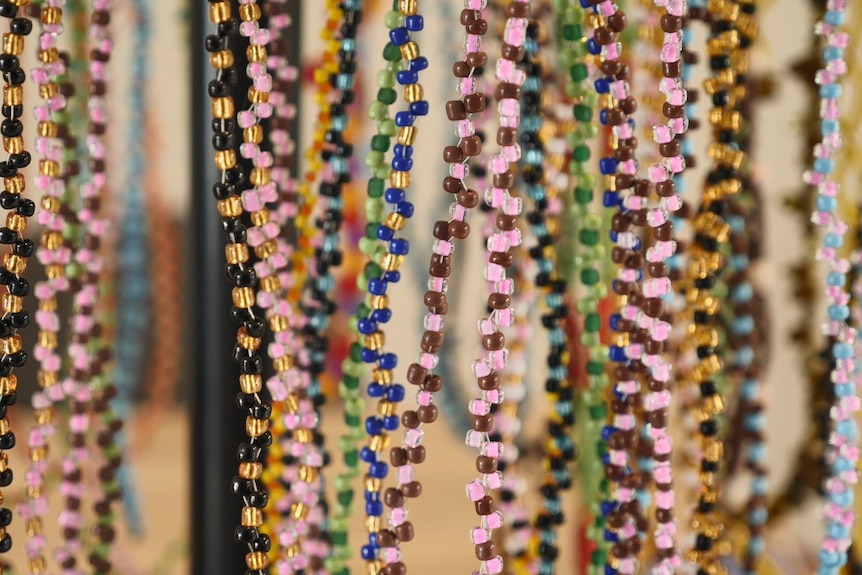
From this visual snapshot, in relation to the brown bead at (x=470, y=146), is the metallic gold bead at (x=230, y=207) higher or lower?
lower

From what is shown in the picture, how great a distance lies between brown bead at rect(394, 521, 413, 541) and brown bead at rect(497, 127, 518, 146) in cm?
17

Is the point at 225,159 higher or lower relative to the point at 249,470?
higher

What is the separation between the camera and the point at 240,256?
36 cm

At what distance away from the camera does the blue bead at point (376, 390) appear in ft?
1.36

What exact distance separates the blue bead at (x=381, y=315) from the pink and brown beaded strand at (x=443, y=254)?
0.03m

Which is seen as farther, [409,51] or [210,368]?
[210,368]

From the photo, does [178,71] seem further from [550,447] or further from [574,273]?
[550,447]

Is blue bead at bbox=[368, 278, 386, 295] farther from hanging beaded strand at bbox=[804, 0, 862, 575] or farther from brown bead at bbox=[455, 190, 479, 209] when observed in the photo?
hanging beaded strand at bbox=[804, 0, 862, 575]

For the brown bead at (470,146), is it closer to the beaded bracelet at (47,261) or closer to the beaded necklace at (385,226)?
the beaded necklace at (385,226)

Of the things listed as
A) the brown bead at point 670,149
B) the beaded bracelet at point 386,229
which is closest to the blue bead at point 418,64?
the beaded bracelet at point 386,229

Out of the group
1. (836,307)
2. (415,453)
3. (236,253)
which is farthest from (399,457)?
(836,307)

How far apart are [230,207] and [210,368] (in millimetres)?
145

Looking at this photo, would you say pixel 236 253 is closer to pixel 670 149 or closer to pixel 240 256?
pixel 240 256

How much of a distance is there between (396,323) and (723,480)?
27.1 inches
